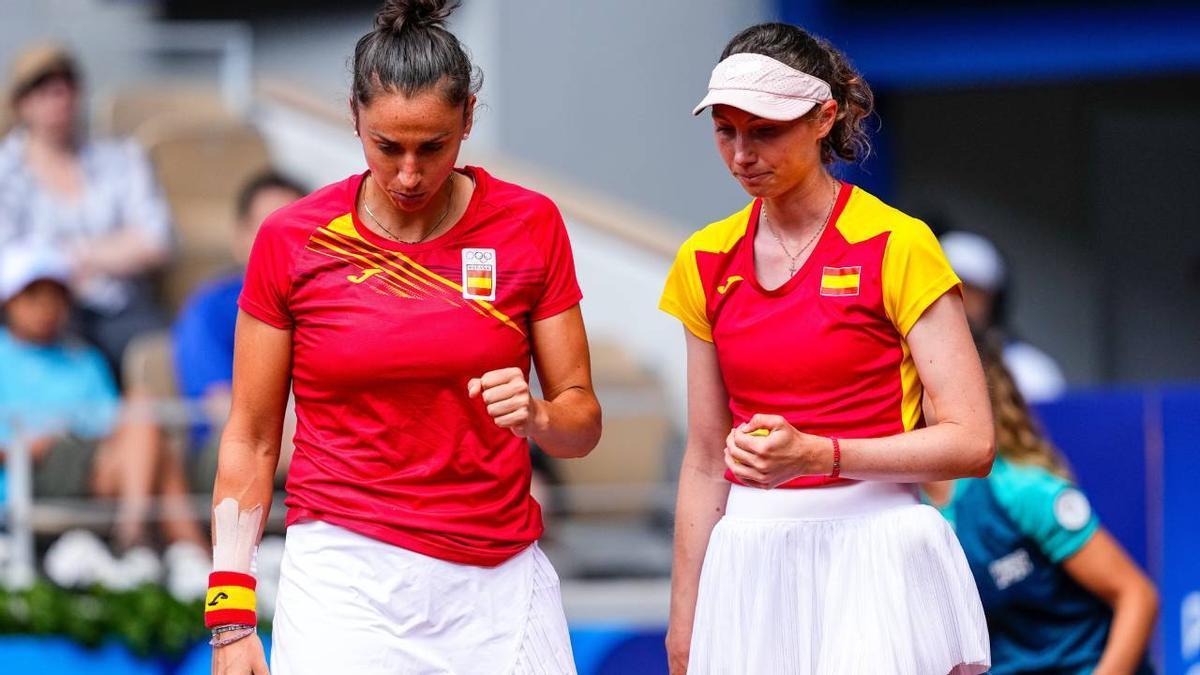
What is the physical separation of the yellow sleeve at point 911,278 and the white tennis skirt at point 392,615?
2.78ft

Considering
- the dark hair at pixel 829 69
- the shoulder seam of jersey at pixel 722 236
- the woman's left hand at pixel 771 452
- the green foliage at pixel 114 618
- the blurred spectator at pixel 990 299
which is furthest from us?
the blurred spectator at pixel 990 299

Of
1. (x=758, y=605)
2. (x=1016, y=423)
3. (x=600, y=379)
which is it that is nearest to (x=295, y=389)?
(x=758, y=605)

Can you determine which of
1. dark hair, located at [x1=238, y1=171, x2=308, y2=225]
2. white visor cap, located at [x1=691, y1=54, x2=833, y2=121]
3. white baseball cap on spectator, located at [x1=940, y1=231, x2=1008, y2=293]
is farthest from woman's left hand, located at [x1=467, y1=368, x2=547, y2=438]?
dark hair, located at [x1=238, y1=171, x2=308, y2=225]

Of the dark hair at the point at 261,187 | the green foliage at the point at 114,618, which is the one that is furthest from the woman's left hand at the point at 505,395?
the dark hair at the point at 261,187

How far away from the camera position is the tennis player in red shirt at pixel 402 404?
328cm

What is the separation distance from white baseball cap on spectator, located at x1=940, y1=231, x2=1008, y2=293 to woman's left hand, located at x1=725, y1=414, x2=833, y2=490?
3868 millimetres

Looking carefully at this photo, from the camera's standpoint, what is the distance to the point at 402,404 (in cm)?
329

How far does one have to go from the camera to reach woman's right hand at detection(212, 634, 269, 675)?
3.34 metres

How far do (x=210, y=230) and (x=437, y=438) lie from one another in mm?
6561

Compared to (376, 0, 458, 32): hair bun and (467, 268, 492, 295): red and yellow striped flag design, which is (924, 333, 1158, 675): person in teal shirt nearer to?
(467, 268, 492, 295): red and yellow striped flag design

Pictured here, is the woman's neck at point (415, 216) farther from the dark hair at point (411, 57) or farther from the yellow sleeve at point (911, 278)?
the yellow sleeve at point (911, 278)

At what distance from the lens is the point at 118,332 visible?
27.3ft

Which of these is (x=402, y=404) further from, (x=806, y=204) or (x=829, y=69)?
(x=829, y=69)

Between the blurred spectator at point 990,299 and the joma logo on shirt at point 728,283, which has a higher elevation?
the joma logo on shirt at point 728,283
